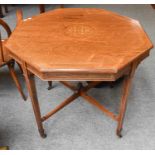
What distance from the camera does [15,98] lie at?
5.90 feet

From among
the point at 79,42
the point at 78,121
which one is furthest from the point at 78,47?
the point at 78,121

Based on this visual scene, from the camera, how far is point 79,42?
1.19 meters

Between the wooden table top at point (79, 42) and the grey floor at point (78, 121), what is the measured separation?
65cm

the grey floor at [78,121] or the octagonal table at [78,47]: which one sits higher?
the octagonal table at [78,47]

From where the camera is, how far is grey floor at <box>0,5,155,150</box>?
145cm

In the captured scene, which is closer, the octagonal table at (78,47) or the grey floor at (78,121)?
the octagonal table at (78,47)

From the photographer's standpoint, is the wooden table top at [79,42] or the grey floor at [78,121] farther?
the grey floor at [78,121]

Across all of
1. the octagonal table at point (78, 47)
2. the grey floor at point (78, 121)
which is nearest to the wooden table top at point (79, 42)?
the octagonal table at point (78, 47)

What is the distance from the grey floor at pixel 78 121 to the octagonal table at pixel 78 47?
99mm

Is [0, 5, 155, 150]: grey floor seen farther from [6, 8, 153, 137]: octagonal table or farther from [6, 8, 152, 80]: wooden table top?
[6, 8, 152, 80]: wooden table top

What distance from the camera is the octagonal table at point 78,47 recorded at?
1.01 m

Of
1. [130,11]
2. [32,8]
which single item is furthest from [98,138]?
[32,8]

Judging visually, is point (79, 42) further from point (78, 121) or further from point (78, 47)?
point (78, 121)

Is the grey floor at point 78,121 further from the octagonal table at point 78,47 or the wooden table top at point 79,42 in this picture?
the wooden table top at point 79,42
